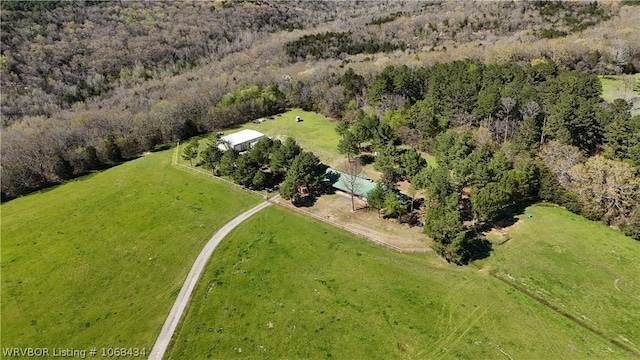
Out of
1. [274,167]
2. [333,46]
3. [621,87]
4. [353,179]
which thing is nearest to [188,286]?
[274,167]

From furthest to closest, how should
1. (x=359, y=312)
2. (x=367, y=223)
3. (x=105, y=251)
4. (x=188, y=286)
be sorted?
(x=367, y=223)
(x=105, y=251)
(x=188, y=286)
(x=359, y=312)

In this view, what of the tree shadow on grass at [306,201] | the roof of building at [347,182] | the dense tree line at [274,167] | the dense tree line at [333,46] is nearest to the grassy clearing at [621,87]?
the roof of building at [347,182]

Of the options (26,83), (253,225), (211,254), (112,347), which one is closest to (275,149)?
(253,225)

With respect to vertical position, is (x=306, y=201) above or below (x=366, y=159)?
below

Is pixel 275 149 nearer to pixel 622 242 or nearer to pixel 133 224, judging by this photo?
pixel 133 224

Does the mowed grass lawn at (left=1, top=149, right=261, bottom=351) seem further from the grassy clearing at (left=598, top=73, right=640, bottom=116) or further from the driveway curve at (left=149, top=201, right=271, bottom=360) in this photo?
the grassy clearing at (left=598, top=73, right=640, bottom=116)

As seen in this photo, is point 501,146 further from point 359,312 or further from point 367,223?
point 359,312

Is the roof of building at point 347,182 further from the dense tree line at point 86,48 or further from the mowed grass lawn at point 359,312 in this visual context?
the dense tree line at point 86,48

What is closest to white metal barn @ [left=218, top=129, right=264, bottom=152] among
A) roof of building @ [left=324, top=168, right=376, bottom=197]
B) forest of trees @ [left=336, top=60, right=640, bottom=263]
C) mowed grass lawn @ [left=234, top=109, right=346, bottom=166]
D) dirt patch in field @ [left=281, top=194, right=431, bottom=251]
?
mowed grass lawn @ [left=234, top=109, right=346, bottom=166]
